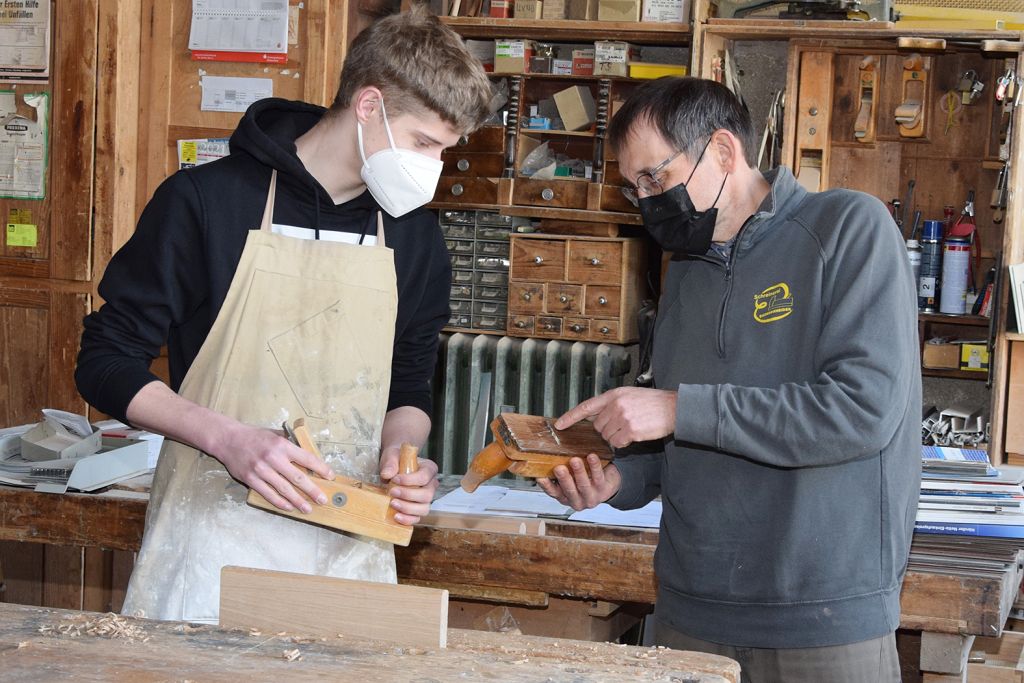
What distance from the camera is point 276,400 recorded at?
6.77ft

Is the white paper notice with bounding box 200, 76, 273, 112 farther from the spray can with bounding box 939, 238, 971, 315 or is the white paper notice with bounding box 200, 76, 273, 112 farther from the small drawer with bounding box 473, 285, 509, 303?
the spray can with bounding box 939, 238, 971, 315

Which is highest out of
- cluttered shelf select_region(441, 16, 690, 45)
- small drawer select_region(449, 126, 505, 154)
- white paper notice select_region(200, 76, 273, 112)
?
cluttered shelf select_region(441, 16, 690, 45)

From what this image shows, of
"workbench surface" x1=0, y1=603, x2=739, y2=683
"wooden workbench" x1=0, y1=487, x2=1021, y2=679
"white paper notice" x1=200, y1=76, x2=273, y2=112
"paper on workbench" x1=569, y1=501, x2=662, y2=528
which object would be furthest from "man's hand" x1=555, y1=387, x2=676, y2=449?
"white paper notice" x1=200, y1=76, x2=273, y2=112

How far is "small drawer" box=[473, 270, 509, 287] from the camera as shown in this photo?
5000mm

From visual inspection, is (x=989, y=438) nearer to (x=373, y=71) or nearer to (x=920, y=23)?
(x=920, y=23)

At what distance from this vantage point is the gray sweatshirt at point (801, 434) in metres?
1.80

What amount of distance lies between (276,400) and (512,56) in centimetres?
315

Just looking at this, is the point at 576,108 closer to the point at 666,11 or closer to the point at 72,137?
the point at 666,11

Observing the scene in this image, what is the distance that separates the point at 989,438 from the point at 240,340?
10.5ft

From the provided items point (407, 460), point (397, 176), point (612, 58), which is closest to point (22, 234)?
point (612, 58)

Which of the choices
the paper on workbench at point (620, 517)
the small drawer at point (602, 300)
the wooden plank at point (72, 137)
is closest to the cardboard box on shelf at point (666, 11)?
the small drawer at point (602, 300)

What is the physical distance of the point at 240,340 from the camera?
204cm

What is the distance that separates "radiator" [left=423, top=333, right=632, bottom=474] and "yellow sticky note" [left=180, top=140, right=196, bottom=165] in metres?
1.35

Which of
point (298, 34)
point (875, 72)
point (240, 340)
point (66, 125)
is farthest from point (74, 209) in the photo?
point (875, 72)
